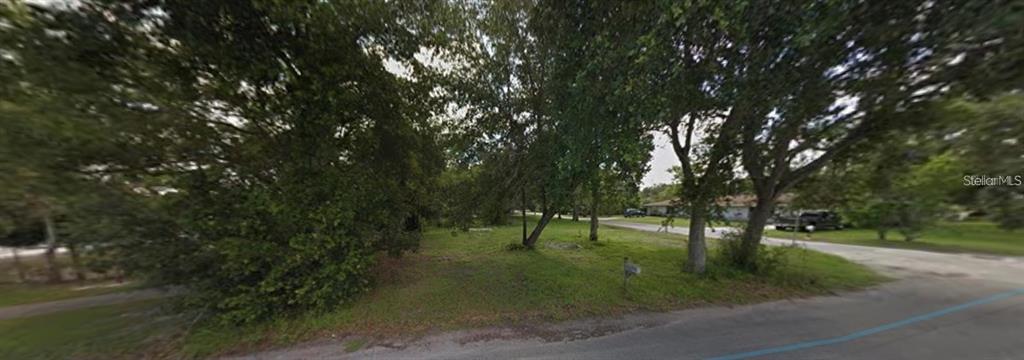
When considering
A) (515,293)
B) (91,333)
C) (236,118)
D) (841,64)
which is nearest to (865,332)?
(841,64)

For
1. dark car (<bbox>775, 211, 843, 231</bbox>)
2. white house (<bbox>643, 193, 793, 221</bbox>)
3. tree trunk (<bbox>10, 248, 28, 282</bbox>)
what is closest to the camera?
white house (<bbox>643, 193, 793, 221</bbox>)

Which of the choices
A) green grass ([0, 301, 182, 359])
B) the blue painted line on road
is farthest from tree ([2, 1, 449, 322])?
the blue painted line on road

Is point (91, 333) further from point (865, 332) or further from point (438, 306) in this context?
point (865, 332)

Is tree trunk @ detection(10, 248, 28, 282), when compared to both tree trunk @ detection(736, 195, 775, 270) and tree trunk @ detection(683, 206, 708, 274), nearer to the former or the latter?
tree trunk @ detection(683, 206, 708, 274)

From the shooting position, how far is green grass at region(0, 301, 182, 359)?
409 cm

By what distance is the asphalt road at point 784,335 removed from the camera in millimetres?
3910

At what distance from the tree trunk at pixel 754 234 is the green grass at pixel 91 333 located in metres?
10.3

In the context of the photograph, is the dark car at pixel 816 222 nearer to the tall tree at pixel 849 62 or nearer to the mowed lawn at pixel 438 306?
the mowed lawn at pixel 438 306

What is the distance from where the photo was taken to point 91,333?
4.70 m

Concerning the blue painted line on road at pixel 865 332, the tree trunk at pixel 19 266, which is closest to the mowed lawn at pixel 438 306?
the blue painted line on road at pixel 865 332

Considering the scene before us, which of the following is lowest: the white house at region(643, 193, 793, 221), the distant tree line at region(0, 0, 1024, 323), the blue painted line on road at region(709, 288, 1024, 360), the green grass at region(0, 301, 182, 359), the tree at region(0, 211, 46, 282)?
the blue painted line on road at region(709, 288, 1024, 360)

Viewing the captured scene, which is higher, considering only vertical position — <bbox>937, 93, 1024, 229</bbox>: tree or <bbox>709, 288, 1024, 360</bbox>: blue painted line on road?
<bbox>937, 93, 1024, 229</bbox>: tree

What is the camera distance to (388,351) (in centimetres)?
402

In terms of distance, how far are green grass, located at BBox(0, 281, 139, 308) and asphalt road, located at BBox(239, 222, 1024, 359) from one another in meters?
6.61
